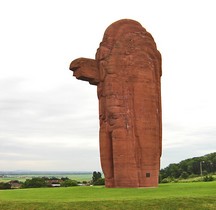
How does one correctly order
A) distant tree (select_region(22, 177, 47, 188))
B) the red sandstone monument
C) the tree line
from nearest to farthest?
the red sandstone monument < distant tree (select_region(22, 177, 47, 188)) < the tree line

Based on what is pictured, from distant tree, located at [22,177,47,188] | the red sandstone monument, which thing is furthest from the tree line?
the red sandstone monument

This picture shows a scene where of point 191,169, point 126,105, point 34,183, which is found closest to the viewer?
point 126,105

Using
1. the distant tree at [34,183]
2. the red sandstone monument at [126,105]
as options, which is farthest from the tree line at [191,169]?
the red sandstone monument at [126,105]

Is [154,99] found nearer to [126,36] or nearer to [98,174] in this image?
[126,36]

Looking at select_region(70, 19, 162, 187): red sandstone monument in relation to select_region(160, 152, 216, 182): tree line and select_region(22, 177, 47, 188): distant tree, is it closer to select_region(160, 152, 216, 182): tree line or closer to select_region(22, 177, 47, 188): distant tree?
select_region(22, 177, 47, 188): distant tree

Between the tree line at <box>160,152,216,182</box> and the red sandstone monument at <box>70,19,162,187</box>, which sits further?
the tree line at <box>160,152,216,182</box>

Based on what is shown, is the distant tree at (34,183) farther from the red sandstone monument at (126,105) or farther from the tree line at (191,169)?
the tree line at (191,169)

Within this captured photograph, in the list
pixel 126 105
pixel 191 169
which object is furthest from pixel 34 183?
pixel 191 169

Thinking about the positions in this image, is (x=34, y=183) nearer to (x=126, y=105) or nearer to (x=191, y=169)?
(x=126, y=105)

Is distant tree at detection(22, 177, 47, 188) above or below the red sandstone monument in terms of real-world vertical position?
below

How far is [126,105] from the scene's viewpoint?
26.9 metres

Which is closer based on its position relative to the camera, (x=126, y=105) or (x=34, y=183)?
(x=126, y=105)

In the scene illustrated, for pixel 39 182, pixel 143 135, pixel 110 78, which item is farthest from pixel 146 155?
pixel 39 182

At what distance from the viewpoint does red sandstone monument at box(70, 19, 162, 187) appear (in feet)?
86.6
